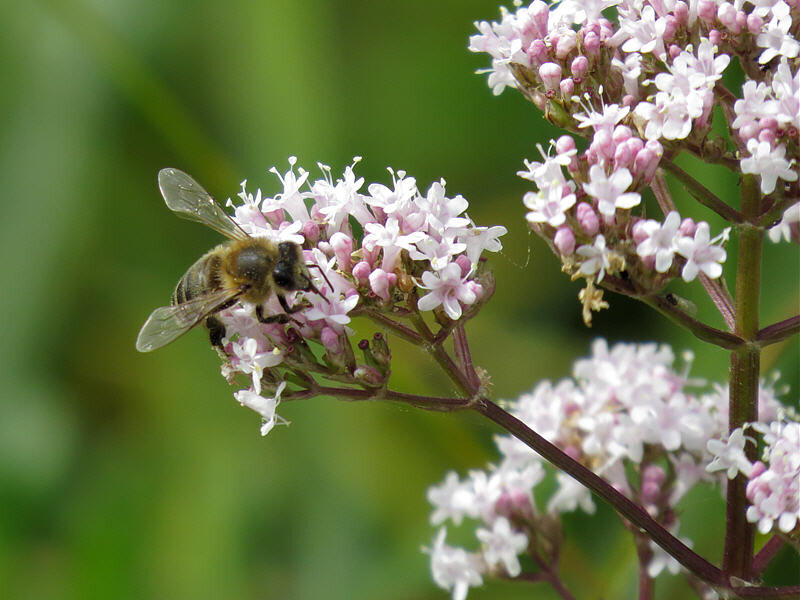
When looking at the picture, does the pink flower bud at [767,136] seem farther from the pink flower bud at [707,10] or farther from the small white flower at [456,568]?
the small white flower at [456,568]

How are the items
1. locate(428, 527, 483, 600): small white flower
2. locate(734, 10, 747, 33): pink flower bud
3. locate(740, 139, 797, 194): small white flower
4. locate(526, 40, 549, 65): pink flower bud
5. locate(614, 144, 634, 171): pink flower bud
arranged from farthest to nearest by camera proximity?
1. locate(428, 527, 483, 600): small white flower
2. locate(526, 40, 549, 65): pink flower bud
3. locate(734, 10, 747, 33): pink flower bud
4. locate(614, 144, 634, 171): pink flower bud
5. locate(740, 139, 797, 194): small white flower

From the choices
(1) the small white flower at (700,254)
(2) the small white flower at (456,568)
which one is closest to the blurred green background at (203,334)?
(2) the small white flower at (456,568)

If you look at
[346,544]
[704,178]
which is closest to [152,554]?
[346,544]

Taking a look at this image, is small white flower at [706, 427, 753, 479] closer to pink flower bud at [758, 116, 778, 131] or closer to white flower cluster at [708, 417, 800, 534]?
white flower cluster at [708, 417, 800, 534]

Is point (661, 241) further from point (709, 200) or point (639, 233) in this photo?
point (709, 200)

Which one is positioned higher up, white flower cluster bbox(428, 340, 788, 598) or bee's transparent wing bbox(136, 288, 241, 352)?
white flower cluster bbox(428, 340, 788, 598)

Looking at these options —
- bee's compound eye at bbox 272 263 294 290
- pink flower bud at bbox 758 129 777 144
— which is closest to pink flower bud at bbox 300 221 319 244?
bee's compound eye at bbox 272 263 294 290

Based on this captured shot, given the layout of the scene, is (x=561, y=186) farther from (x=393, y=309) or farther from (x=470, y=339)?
A: (x=470, y=339)
